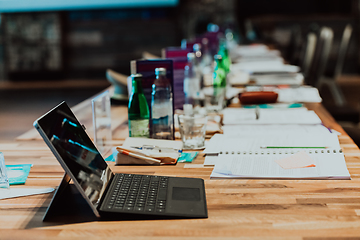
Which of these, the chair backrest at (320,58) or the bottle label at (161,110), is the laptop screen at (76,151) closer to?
the bottle label at (161,110)

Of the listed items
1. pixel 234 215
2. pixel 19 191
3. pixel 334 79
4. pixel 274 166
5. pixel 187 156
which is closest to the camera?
pixel 234 215

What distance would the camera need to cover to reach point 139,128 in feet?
4.31

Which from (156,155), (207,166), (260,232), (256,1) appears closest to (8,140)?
(156,155)

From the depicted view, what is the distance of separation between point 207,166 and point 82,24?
21.4 ft

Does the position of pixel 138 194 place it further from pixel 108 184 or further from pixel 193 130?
pixel 193 130

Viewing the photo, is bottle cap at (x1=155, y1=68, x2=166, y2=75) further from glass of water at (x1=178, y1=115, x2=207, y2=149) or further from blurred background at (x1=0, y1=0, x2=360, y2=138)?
blurred background at (x1=0, y1=0, x2=360, y2=138)

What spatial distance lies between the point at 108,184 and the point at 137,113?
447 mm

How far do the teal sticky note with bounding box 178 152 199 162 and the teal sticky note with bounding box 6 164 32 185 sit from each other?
0.41 meters

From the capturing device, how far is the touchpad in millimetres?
867

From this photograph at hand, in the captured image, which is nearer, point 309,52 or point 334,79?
point 309,52

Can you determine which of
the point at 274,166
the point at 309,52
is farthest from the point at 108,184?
the point at 309,52

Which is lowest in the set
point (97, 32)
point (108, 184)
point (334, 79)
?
point (334, 79)

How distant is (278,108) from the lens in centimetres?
175

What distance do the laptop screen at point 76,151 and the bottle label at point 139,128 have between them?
14.6 inches
